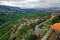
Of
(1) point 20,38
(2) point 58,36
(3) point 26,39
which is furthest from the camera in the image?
(1) point 20,38

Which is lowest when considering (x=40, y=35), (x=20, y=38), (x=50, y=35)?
(x=20, y=38)

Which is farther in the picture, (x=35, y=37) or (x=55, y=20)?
(x=55, y=20)

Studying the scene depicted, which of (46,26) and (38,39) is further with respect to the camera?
(46,26)

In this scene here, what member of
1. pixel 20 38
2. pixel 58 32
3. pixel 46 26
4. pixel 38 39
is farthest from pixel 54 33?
pixel 20 38

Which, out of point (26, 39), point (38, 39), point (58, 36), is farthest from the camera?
point (26, 39)

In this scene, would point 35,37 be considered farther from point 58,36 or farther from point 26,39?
point 58,36

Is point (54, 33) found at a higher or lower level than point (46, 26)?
higher

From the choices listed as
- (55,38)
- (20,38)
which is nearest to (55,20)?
(20,38)

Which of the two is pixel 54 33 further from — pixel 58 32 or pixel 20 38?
pixel 20 38

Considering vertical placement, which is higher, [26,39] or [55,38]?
[55,38]

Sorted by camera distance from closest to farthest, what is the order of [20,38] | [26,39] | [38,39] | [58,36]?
[58,36] < [38,39] < [26,39] < [20,38]
